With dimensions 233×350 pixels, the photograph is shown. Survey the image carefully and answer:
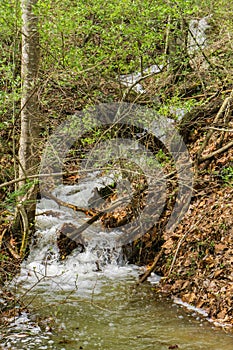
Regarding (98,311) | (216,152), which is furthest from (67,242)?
(216,152)

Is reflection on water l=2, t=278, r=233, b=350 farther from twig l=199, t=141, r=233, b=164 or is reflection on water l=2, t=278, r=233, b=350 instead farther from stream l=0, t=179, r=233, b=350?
twig l=199, t=141, r=233, b=164

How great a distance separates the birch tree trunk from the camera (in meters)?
6.96

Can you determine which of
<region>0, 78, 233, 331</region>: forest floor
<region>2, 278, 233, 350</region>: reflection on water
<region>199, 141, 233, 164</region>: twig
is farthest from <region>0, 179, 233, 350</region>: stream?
<region>199, 141, 233, 164</region>: twig

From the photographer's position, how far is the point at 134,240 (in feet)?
25.7

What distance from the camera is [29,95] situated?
7.21 meters

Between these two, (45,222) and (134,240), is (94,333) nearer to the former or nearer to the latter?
(134,240)

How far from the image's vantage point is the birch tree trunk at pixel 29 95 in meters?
6.96

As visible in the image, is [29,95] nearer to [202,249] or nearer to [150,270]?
[150,270]

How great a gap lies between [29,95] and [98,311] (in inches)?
141

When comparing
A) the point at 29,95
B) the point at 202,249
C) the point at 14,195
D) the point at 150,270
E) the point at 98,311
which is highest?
the point at 29,95

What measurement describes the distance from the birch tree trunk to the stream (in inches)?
43.4

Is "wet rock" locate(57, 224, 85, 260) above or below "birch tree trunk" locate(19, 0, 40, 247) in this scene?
below

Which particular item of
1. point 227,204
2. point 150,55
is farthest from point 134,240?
point 150,55

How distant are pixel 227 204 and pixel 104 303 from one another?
2.43 meters
